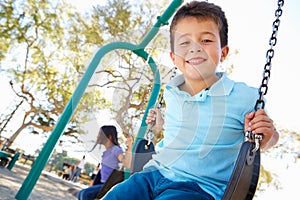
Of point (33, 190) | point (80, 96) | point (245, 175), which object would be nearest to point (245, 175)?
point (245, 175)

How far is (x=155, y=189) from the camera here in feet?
2.68

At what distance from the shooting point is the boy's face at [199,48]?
953 mm

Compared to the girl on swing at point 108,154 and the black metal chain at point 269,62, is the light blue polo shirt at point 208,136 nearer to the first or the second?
the black metal chain at point 269,62

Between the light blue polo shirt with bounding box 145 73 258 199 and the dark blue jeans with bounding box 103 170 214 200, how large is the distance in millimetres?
21

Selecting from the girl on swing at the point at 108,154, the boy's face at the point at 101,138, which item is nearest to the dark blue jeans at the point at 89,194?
the girl on swing at the point at 108,154

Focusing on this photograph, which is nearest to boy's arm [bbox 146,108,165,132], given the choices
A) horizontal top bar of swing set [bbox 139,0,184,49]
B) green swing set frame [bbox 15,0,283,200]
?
green swing set frame [bbox 15,0,283,200]

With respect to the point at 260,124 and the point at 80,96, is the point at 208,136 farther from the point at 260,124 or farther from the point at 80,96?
the point at 80,96

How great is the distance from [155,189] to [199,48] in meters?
0.45

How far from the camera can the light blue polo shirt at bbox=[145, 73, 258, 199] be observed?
0.80 metres

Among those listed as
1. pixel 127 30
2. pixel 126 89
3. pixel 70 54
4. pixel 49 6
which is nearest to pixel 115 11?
pixel 127 30

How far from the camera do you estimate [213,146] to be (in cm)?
82

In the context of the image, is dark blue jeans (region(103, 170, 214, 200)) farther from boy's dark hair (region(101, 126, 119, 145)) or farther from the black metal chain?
boy's dark hair (region(101, 126, 119, 145))

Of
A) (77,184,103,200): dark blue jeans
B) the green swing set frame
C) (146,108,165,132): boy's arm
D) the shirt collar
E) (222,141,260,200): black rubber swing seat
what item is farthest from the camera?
the green swing set frame

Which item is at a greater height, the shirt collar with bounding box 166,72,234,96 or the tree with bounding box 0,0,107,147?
the tree with bounding box 0,0,107,147
